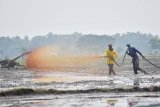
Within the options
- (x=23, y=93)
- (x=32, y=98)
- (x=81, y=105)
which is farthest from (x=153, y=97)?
(x=23, y=93)

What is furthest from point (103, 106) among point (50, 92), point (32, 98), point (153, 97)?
point (50, 92)

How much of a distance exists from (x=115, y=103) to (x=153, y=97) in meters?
1.89

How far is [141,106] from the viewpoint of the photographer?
1330 cm

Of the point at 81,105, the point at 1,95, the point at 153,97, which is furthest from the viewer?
the point at 1,95

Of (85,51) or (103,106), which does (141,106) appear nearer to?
(103,106)

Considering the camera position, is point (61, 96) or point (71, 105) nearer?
point (71, 105)

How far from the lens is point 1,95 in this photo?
18609 mm

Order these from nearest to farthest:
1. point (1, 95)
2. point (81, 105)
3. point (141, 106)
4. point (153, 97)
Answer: point (141, 106) < point (81, 105) < point (153, 97) < point (1, 95)

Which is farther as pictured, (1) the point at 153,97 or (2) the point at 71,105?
(1) the point at 153,97

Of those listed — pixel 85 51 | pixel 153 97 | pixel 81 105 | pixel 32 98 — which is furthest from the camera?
pixel 85 51

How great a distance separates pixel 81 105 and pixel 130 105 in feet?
5.18

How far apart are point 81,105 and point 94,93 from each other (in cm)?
375

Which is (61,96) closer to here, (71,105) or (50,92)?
(50,92)

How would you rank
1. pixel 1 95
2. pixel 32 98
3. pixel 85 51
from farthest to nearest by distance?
pixel 85 51
pixel 1 95
pixel 32 98
